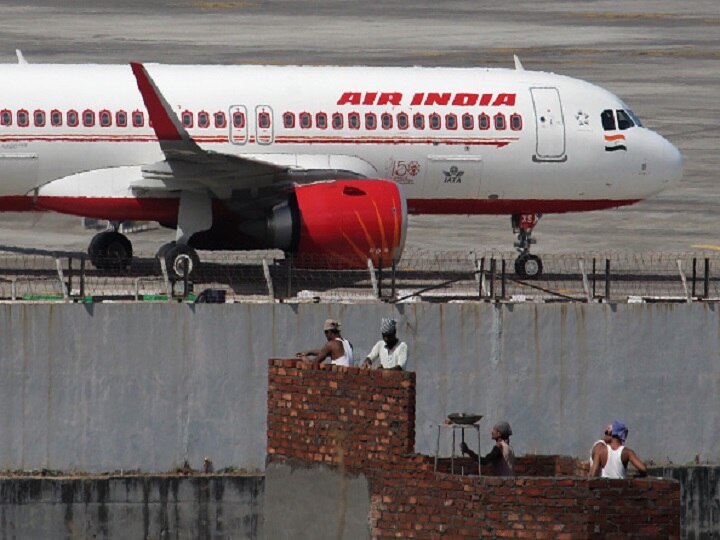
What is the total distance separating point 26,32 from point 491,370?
53.7 m

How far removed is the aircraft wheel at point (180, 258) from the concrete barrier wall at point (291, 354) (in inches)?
169

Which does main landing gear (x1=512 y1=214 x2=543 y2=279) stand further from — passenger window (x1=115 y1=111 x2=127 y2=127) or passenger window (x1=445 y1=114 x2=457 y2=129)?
passenger window (x1=115 y1=111 x2=127 y2=127)

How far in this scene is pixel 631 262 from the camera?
147 ft

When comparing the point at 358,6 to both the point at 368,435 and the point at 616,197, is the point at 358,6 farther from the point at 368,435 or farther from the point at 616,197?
the point at 368,435

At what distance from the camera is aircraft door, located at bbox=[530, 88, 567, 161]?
4222 cm

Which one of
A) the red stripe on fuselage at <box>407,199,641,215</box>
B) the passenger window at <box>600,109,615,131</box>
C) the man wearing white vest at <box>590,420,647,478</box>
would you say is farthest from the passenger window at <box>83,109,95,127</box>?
the man wearing white vest at <box>590,420,647,478</box>

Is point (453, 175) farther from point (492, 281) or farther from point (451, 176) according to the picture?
point (492, 281)

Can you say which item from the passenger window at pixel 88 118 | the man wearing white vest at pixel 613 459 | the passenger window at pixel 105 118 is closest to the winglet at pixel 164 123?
the passenger window at pixel 105 118

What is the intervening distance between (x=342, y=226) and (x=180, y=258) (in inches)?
117

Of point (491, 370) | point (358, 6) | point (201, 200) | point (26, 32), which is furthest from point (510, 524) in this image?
point (358, 6)

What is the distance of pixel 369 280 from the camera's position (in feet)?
130

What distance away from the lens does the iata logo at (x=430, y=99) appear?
41.3 m

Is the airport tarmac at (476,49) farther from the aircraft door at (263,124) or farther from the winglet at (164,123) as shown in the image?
the winglet at (164,123)

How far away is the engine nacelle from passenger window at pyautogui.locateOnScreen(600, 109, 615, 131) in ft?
17.6
